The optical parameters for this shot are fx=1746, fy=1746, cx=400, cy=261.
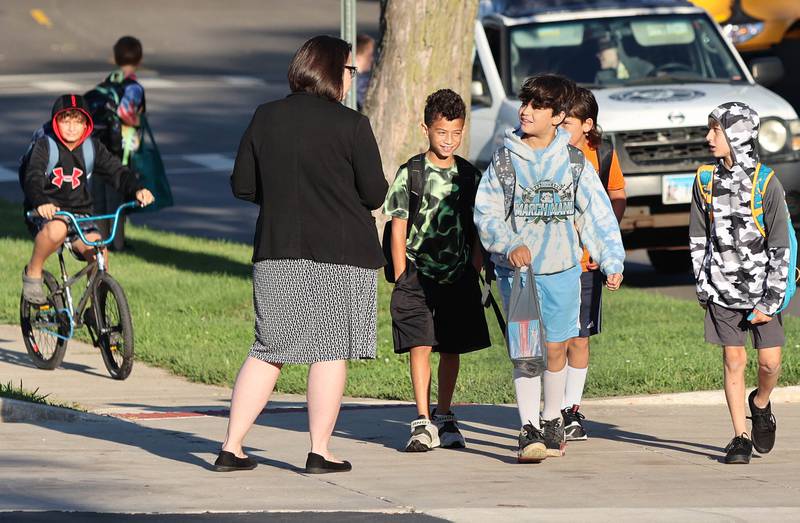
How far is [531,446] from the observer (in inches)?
301

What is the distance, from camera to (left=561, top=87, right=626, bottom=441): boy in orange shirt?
812cm

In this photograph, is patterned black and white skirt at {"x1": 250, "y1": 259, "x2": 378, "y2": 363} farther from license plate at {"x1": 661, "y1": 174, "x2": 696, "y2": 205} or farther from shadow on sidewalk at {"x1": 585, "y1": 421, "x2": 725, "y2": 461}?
license plate at {"x1": 661, "y1": 174, "x2": 696, "y2": 205}

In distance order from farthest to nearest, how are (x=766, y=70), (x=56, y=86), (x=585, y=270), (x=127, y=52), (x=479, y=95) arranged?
(x=56, y=86), (x=127, y=52), (x=766, y=70), (x=479, y=95), (x=585, y=270)

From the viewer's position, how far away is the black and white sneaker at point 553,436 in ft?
25.9

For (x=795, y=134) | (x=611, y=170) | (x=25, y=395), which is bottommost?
(x=25, y=395)

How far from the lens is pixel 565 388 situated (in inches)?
330

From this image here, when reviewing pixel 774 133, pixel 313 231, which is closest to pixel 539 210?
pixel 313 231

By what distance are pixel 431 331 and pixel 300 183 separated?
4.20ft

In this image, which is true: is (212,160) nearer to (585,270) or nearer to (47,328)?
(47,328)

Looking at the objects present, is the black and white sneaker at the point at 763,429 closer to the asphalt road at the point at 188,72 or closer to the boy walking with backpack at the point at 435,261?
the boy walking with backpack at the point at 435,261

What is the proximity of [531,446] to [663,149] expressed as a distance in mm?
6862

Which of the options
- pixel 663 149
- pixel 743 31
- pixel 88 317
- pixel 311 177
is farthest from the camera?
pixel 743 31

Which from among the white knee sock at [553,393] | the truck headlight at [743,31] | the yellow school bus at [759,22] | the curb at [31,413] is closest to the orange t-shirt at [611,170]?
the white knee sock at [553,393]

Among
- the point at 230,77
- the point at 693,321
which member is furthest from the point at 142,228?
the point at 230,77
